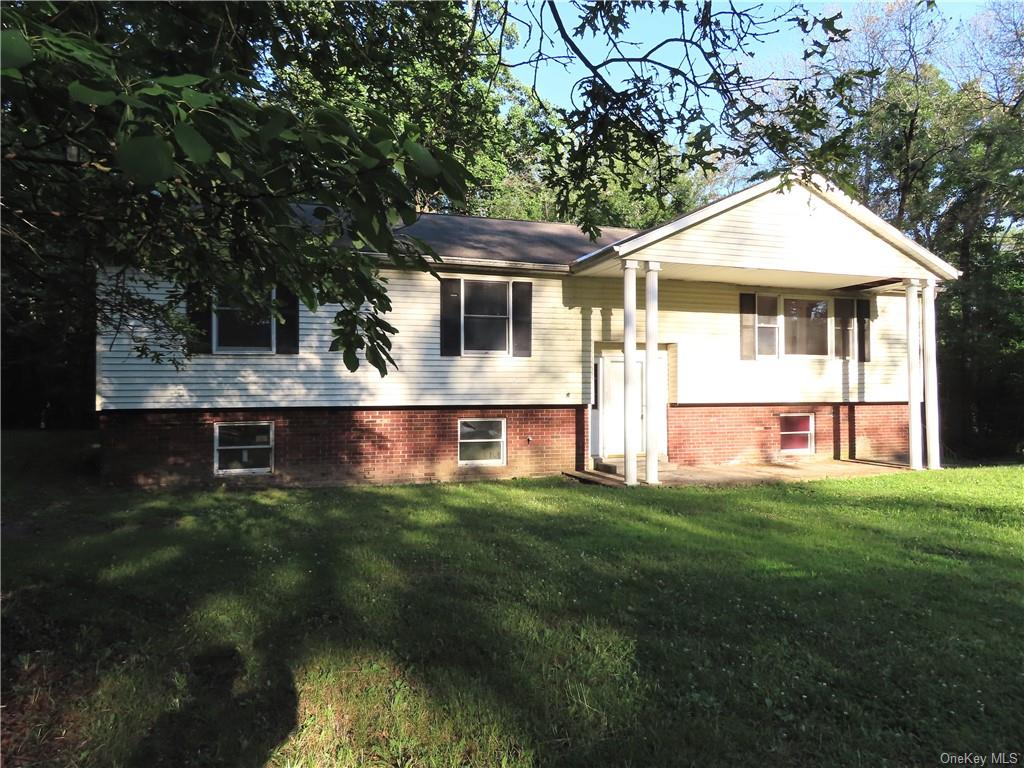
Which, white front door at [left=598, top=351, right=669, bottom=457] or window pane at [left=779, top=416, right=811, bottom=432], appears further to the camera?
window pane at [left=779, top=416, right=811, bottom=432]

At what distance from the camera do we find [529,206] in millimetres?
24250

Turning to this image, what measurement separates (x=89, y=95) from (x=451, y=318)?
981 centimetres

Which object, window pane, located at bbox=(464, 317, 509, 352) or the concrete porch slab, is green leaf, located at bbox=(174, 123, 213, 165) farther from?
window pane, located at bbox=(464, 317, 509, 352)

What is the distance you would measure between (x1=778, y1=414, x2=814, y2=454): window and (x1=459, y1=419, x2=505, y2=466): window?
6.20m

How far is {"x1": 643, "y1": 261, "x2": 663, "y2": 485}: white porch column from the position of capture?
10.7 m

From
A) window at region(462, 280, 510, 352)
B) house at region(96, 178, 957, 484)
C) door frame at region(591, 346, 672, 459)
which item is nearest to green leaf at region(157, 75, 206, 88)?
house at region(96, 178, 957, 484)

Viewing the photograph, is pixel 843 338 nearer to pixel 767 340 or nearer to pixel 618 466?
pixel 767 340

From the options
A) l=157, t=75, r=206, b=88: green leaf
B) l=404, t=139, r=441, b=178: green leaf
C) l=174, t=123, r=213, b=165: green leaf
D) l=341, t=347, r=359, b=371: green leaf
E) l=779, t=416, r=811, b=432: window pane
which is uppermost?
l=157, t=75, r=206, b=88: green leaf

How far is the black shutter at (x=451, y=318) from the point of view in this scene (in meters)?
11.5

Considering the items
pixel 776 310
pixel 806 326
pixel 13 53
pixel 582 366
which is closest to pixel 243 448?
pixel 582 366

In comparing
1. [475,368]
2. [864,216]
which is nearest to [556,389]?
[475,368]

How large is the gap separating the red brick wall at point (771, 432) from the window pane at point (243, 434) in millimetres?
7517

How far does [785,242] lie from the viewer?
11688 mm

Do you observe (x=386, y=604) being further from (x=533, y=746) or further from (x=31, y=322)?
(x=31, y=322)
